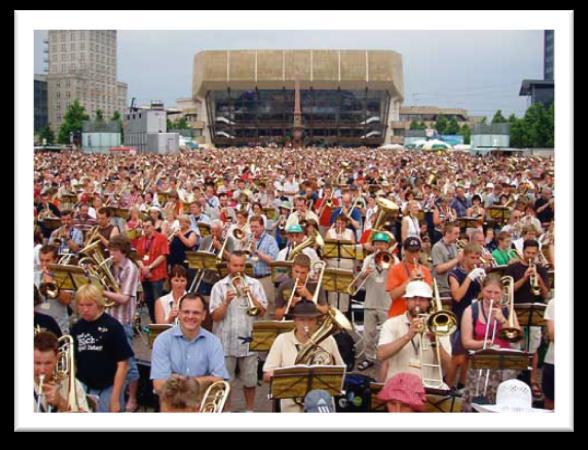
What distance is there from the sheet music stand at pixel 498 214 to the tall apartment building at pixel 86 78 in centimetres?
9461

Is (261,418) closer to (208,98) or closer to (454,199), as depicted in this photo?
(454,199)

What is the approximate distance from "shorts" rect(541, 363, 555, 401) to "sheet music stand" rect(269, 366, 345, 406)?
1764 mm

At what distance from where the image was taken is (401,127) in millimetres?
128375

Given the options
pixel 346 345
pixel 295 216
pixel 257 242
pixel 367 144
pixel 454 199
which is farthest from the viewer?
pixel 367 144

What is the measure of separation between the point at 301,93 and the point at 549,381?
362 feet

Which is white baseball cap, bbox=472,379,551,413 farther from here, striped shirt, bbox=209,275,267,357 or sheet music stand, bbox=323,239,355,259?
sheet music stand, bbox=323,239,355,259

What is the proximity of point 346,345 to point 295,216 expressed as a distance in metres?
3.81

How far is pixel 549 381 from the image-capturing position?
6.95m

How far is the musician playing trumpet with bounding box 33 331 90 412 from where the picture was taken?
5.96m

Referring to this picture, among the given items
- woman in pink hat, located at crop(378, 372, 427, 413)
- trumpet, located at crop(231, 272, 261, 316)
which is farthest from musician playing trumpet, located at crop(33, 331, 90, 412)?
woman in pink hat, located at crop(378, 372, 427, 413)

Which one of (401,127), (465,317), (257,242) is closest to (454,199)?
(257,242)

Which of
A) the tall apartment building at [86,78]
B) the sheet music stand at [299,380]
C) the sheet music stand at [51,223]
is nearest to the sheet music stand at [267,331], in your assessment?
the sheet music stand at [299,380]

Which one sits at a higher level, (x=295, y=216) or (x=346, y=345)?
(x=295, y=216)
